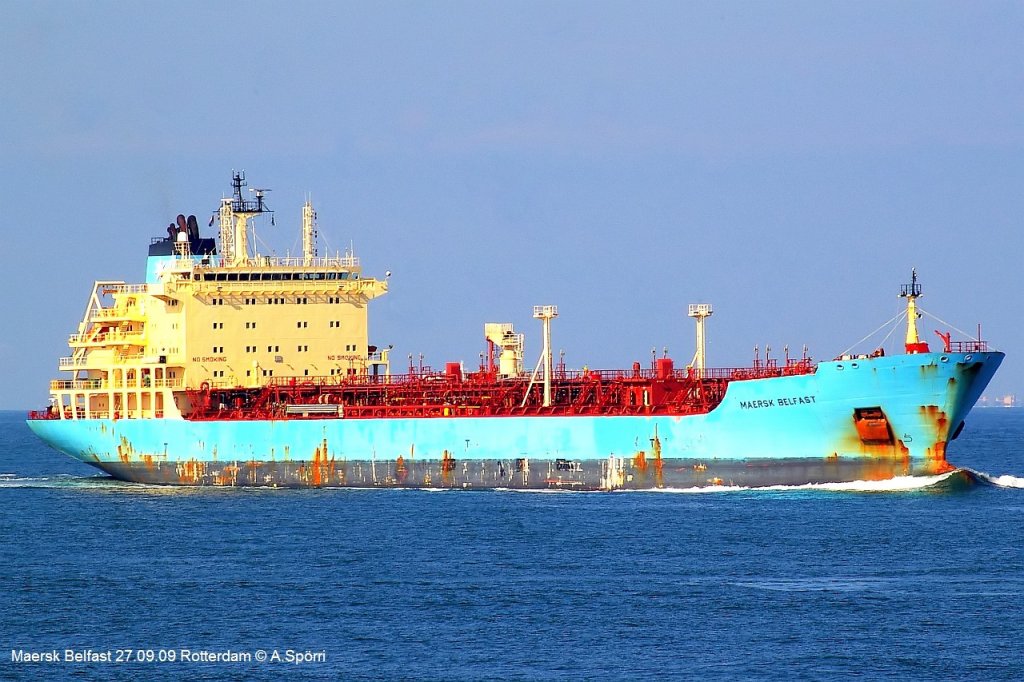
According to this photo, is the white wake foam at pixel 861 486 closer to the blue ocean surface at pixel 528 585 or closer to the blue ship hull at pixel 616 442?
the blue ocean surface at pixel 528 585

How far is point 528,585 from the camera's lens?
1294 inches

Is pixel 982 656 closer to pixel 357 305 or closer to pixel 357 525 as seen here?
pixel 357 525

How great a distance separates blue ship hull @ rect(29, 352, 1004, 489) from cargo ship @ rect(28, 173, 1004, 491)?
51mm

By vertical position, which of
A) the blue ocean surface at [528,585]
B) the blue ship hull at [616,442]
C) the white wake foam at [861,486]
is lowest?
the blue ocean surface at [528,585]

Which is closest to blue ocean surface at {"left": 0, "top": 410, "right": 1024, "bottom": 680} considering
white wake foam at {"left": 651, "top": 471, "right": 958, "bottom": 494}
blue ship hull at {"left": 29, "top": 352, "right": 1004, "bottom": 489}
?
white wake foam at {"left": 651, "top": 471, "right": 958, "bottom": 494}

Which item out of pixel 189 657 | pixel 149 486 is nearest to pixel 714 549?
→ pixel 189 657

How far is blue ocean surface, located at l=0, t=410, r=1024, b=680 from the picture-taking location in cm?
2717

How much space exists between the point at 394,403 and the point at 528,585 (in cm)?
1849

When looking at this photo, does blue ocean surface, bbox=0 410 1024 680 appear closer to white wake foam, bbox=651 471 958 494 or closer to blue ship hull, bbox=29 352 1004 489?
white wake foam, bbox=651 471 958 494

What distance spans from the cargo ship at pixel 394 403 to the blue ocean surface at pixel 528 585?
3.85 feet

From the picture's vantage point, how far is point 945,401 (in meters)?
42.8

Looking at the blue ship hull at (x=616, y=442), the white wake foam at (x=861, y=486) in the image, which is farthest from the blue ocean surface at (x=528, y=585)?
the blue ship hull at (x=616, y=442)

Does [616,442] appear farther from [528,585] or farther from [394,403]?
[528,585]

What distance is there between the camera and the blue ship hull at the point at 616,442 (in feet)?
141
